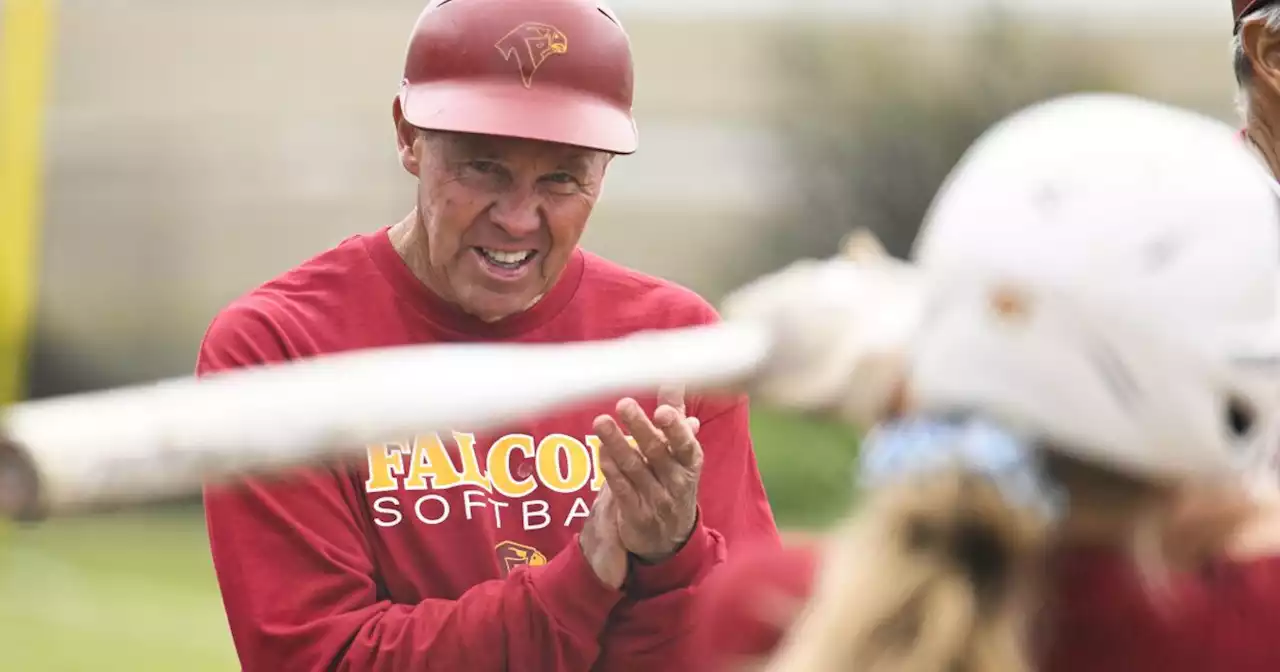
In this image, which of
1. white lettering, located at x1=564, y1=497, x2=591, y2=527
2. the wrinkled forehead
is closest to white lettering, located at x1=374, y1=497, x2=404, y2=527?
white lettering, located at x1=564, y1=497, x2=591, y2=527

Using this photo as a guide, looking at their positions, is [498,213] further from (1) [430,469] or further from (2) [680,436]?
(2) [680,436]

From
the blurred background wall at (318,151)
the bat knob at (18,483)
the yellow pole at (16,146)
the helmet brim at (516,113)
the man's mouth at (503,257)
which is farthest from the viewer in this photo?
the blurred background wall at (318,151)

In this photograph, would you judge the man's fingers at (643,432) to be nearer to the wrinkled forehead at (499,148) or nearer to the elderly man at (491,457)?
the elderly man at (491,457)

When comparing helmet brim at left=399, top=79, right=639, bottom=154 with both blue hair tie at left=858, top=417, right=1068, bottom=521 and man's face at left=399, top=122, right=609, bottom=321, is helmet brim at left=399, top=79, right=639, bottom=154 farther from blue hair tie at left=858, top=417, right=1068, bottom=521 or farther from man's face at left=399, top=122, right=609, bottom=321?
blue hair tie at left=858, top=417, right=1068, bottom=521

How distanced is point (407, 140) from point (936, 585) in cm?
146

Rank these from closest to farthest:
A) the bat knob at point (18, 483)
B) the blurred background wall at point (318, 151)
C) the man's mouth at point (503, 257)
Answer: the bat knob at point (18, 483)
the man's mouth at point (503, 257)
the blurred background wall at point (318, 151)

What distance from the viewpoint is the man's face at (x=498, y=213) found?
7.70ft

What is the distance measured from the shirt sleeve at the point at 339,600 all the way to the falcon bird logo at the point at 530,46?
1.67 ft

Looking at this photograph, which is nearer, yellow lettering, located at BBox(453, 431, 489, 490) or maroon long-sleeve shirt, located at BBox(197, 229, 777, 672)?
maroon long-sleeve shirt, located at BBox(197, 229, 777, 672)

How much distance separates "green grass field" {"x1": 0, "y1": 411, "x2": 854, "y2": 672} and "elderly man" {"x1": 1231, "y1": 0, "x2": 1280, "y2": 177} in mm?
3486

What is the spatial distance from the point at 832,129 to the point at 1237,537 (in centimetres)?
971

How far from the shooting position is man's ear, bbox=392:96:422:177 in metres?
2.47

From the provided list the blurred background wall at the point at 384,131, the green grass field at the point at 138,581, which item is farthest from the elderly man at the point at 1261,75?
the blurred background wall at the point at 384,131

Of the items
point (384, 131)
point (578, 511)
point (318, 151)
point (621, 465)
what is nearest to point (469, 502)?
point (578, 511)
